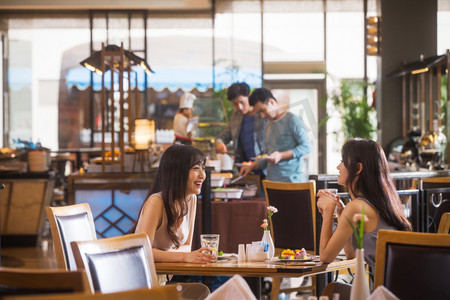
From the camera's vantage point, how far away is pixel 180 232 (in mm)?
3961


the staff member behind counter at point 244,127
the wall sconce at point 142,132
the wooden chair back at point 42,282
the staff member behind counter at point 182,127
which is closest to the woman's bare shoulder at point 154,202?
the wooden chair back at point 42,282

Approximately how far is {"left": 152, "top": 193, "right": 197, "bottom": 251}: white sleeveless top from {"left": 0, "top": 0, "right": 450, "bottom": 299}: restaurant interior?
0.89ft

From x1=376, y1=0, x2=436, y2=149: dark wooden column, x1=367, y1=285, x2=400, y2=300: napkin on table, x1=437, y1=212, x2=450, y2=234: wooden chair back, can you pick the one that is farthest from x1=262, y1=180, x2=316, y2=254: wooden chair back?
x1=376, y1=0, x2=436, y2=149: dark wooden column

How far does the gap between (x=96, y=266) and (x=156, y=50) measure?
11828 mm

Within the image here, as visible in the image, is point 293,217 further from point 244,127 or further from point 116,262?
point 116,262

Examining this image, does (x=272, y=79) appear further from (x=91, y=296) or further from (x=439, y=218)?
(x=91, y=296)

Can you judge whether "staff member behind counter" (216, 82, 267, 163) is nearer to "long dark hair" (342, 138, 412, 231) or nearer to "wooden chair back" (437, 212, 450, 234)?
"wooden chair back" (437, 212, 450, 234)

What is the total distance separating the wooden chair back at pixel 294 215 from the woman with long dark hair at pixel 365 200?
150cm

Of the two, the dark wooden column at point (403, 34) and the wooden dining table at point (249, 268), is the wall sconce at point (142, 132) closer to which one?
the dark wooden column at point (403, 34)

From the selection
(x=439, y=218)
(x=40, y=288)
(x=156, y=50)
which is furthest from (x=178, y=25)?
(x=40, y=288)

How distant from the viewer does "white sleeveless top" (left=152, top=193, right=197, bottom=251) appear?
3814 mm

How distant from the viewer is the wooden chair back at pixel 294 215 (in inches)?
201

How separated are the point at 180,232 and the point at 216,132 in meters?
7.36

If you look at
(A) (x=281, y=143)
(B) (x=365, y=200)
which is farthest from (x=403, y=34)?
(B) (x=365, y=200)
